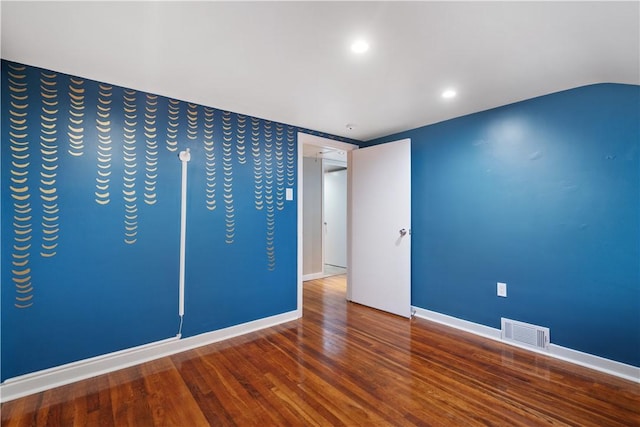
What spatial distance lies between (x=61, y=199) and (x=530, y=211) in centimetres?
368

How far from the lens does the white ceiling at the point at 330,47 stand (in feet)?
4.66

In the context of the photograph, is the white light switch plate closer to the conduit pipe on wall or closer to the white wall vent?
the white wall vent

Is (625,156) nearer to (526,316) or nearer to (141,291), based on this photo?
(526,316)

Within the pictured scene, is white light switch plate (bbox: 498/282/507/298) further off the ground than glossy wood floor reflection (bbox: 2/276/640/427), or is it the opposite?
white light switch plate (bbox: 498/282/507/298)

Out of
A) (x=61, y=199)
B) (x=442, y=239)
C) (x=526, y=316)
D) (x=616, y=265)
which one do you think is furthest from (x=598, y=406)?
(x=61, y=199)

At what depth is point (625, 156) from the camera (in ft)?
6.81

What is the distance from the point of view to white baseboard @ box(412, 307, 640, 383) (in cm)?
204

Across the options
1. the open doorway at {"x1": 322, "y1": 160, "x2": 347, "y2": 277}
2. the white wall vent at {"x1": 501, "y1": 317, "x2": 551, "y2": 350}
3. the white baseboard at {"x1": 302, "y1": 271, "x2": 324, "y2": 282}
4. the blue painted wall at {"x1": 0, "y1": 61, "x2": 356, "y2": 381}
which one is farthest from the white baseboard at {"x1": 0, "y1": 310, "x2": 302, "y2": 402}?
the open doorway at {"x1": 322, "y1": 160, "x2": 347, "y2": 277}

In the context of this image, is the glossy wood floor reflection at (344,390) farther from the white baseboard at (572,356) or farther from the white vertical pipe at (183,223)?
the white vertical pipe at (183,223)

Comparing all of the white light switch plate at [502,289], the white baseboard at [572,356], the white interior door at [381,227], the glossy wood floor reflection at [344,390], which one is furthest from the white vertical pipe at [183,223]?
the white light switch plate at [502,289]

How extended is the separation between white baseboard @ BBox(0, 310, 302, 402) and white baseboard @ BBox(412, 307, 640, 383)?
2144 mm

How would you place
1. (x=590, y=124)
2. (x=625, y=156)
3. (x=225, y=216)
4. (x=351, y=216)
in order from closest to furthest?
(x=625, y=156) → (x=590, y=124) → (x=225, y=216) → (x=351, y=216)

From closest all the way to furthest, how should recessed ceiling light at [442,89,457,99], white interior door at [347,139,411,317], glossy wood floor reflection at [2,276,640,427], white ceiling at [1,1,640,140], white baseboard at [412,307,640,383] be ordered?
white ceiling at [1,1,640,140]
glossy wood floor reflection at [2,276,640,427]
white baseboard at [412,307,640,383]
recessed ceiling light at [442,89,457,99]
white interior door at [347,139,411,317]

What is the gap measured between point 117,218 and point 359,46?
2134 millimetres
